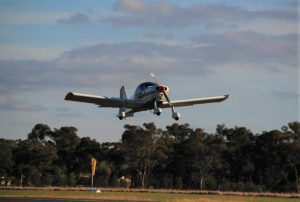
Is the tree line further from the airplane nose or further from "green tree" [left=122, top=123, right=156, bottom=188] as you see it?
the airplane nose

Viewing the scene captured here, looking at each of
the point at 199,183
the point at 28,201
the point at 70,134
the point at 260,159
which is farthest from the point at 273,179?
the point at 28,201

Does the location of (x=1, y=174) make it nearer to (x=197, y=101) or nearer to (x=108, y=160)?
(x=108, y=160)

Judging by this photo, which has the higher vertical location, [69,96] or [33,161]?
[69,96]

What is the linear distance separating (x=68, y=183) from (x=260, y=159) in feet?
95.5

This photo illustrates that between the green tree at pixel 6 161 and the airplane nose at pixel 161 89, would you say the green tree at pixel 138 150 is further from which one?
the airplane nose at pixel 161 89

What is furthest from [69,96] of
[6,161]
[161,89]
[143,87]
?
[6,161]

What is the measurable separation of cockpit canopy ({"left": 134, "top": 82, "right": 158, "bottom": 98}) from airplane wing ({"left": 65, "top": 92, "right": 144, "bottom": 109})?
624mm

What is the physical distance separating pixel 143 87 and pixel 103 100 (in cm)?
420

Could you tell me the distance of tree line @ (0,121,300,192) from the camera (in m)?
93.6

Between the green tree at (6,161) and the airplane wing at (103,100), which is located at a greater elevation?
the airplane wing at (103,100)

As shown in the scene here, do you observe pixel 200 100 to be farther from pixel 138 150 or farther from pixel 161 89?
pixel 138 150

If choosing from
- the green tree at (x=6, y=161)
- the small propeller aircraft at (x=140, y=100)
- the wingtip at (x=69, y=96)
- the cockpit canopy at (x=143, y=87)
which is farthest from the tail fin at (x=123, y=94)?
the green tree at (x=6, y=161)

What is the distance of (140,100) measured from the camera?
48.5 m

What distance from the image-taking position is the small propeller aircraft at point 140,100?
46625 millimetres
